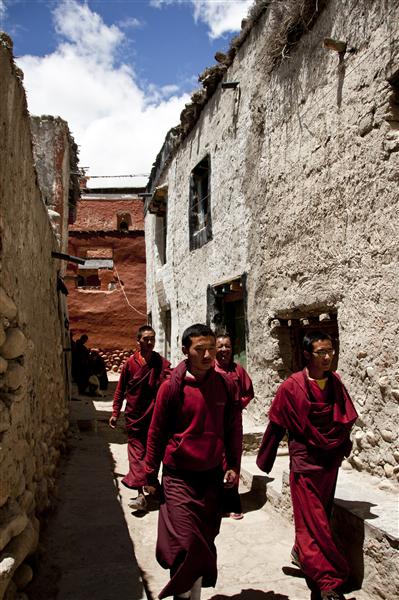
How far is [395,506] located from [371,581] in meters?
0.55

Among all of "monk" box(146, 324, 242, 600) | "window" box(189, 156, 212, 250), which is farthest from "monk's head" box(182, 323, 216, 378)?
"window" box(189, 156, 212, 250)

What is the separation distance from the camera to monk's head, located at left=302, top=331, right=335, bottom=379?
3006 mm

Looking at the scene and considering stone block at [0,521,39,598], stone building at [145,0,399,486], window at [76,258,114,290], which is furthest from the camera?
window at [76,258,114,290]

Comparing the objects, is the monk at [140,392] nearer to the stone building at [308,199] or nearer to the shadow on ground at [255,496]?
the shadow on ground at [255,496]

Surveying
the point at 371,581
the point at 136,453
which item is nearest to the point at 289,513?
the point at 371,581

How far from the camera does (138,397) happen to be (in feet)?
15.9

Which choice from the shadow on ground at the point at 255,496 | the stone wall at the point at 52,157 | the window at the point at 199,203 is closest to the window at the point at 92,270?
the stone wall at the point at 52,157

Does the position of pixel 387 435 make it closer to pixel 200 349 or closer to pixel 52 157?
pixel 200 349

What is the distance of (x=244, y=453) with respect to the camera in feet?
18.2

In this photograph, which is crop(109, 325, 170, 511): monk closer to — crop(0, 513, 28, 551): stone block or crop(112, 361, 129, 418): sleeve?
crop(112, 361, 129, 418): sleeve

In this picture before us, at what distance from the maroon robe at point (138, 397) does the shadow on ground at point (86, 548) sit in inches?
15.8

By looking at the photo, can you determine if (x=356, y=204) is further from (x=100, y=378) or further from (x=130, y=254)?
(x=130, y=254)

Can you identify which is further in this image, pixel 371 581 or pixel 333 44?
pixel 333 44

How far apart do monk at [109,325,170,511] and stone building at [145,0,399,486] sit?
1.64m
